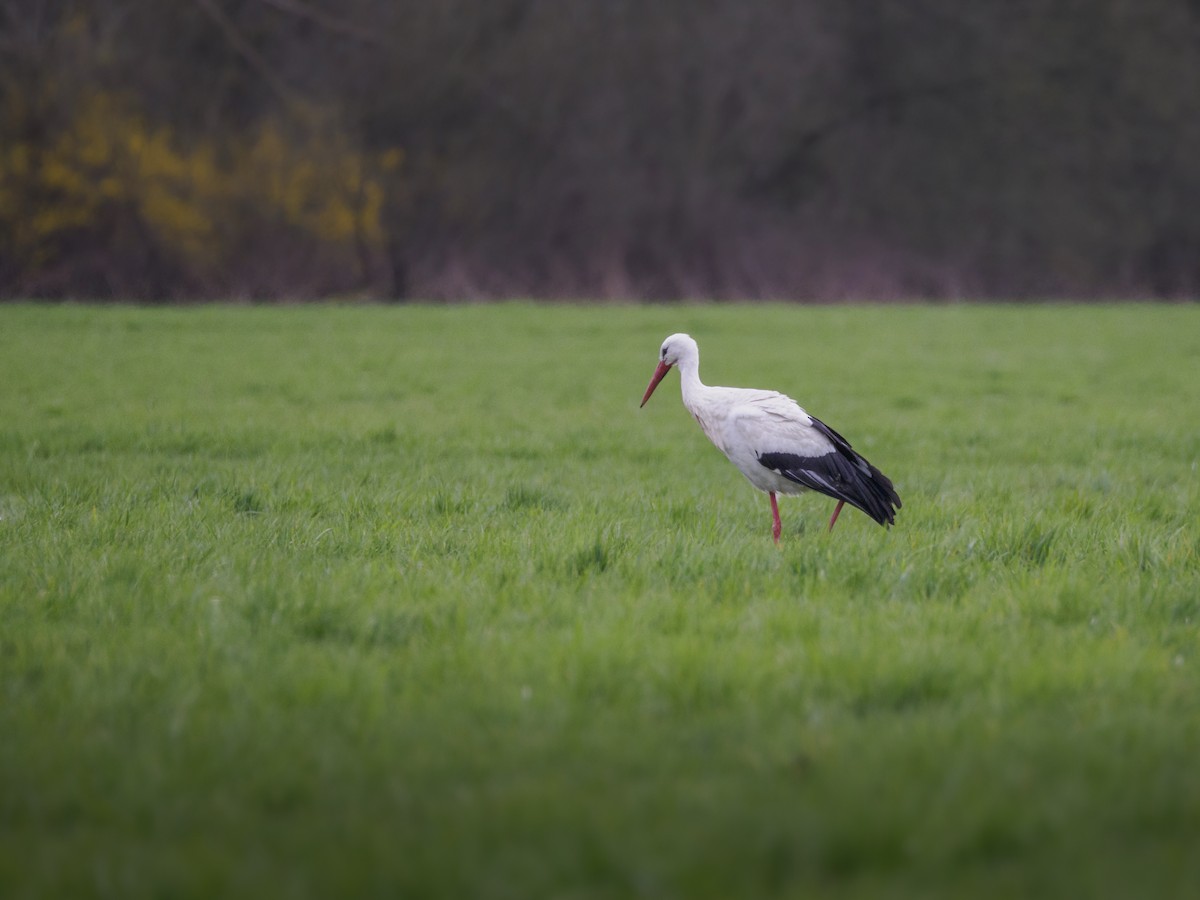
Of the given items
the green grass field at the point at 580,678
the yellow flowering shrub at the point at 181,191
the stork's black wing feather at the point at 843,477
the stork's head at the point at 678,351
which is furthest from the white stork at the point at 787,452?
the yellow flowering shrub at the point at 181,191

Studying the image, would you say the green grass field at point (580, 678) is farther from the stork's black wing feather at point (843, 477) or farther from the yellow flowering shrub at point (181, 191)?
the yellow flowering shrub at point (181, 191)

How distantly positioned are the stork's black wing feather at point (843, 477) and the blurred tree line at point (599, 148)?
75.1ft

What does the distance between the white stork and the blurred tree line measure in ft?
73.3

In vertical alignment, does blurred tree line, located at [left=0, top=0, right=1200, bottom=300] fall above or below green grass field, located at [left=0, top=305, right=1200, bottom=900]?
above

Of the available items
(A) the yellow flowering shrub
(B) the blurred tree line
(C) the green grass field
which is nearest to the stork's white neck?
(C) the green grass field

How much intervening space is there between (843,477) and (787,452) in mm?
327

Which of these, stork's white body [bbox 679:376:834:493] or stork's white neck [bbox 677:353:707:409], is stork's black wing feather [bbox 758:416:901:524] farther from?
stork's white neck [bbox 677:353:707:409]

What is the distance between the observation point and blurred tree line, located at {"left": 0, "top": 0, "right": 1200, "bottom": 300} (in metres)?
26.2

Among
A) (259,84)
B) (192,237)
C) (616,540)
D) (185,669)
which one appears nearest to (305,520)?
(616,540)

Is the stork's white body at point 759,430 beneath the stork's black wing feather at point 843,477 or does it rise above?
above

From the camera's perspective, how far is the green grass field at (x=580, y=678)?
8.36ft

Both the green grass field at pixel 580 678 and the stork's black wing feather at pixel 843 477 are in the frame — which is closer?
the green grass field at pixel 580 678

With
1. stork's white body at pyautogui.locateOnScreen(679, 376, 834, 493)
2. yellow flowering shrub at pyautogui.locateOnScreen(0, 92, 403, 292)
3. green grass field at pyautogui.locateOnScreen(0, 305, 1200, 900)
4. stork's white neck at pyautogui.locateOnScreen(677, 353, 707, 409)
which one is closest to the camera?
green grass field at pyautogui.locateOnScreen(0, 305, 1200, 900)

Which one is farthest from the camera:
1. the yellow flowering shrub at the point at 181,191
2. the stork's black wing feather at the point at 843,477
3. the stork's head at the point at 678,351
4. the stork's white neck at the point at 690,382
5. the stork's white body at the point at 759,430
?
the yellow flowering shrub at the point at 181,191
